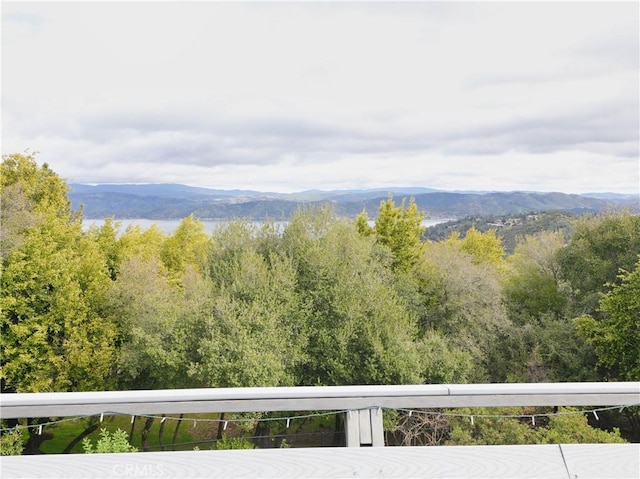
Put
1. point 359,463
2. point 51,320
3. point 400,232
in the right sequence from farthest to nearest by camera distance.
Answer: point 400,232 → point 51,320 → point 359,463

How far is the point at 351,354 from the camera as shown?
10.4 m

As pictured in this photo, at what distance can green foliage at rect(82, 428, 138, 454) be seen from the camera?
5.43ft

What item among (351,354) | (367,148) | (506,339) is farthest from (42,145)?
(367,148)

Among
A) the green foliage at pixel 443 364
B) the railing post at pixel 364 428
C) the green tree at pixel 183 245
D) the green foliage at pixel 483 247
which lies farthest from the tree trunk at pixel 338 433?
the green foliage at pixel 483 247

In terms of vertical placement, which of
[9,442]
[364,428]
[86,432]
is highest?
[364,428]

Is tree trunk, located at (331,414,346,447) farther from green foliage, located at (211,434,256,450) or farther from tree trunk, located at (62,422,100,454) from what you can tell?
tree trunk, located at (62,422,100,454)

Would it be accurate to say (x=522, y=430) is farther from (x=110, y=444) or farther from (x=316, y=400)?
(x=110, y=444)

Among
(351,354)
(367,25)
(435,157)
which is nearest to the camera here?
(367,25)

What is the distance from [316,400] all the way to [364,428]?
0.21 meters

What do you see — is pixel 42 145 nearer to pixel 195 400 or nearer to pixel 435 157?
pixel 195 400

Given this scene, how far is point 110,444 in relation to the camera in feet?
5.50

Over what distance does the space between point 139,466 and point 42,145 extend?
2156 cm

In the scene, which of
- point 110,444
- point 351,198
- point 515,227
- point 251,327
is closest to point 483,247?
point 251,327

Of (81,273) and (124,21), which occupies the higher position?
(124,21)
